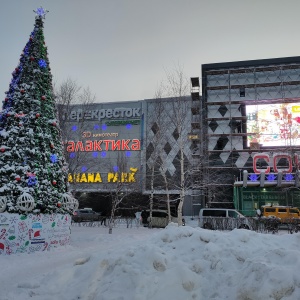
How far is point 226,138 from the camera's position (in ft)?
131

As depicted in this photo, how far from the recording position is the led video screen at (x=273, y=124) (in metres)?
37.1

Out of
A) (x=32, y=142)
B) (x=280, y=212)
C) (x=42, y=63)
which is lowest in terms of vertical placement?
(x=280, y=212)

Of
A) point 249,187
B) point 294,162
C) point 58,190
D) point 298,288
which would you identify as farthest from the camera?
point 249,187

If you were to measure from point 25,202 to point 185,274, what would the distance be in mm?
7587

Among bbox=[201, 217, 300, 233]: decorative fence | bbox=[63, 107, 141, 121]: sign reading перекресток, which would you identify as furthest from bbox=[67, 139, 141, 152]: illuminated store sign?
bbox=[201, 217, 300, 233]: decorative fence

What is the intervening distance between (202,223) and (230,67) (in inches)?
973

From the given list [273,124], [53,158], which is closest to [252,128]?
[273,124]

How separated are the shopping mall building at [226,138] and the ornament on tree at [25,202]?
2361 cm

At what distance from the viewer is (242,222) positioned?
866 inches

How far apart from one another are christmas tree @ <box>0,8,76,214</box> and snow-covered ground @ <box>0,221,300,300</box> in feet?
13.2

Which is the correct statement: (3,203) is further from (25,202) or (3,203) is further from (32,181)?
(32,181)

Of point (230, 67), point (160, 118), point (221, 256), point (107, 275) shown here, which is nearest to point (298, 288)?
point (221, 256)

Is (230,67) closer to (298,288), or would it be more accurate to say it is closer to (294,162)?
(294,162)

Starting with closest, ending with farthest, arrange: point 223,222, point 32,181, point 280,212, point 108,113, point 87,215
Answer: point 32,181
point 223,222
point 280,212
point 87,215
point 108,113
